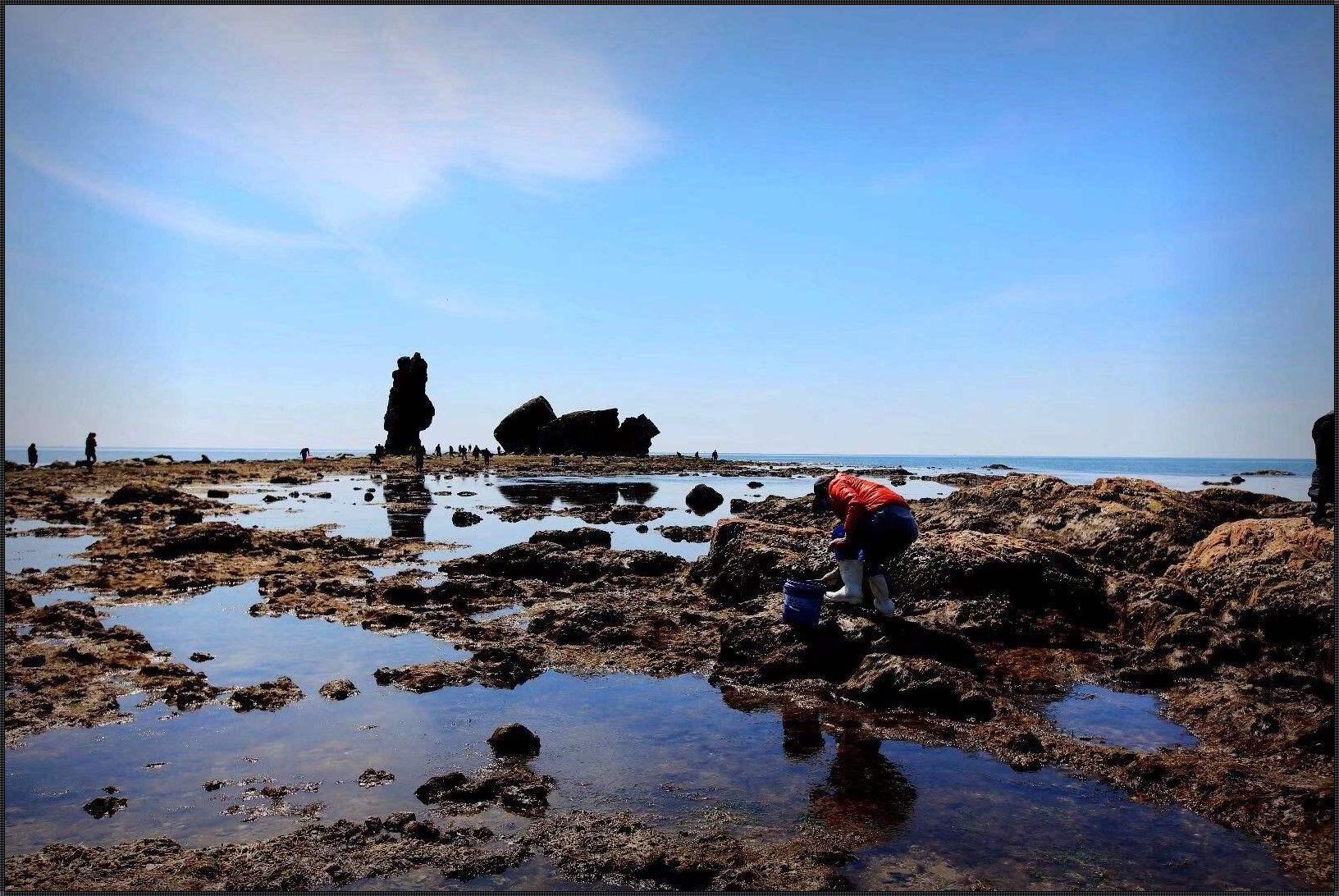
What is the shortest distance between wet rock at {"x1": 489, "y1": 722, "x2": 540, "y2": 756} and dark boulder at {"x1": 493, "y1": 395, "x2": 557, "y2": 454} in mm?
111245

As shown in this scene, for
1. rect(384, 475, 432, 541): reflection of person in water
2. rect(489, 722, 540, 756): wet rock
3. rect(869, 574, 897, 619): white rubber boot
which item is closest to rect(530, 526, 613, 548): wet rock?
rect(384, 475, 432, 541): reflection of person in water

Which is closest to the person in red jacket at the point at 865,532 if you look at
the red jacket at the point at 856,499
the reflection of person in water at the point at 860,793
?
the red jacket at the point at 856,499

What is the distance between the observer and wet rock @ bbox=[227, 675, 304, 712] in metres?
8.16

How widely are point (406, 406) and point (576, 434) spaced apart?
2718 centimetres

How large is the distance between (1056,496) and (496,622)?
42.2 ft

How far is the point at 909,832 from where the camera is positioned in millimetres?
5426

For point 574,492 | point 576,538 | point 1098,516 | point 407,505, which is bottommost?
point 407,505

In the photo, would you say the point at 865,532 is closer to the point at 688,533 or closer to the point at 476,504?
the point at 688,533

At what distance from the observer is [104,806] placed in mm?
5766

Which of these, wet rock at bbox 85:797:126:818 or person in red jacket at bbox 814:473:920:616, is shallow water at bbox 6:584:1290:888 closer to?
wet rock at bbox 85:797:126:818

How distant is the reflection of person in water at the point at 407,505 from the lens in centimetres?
2405

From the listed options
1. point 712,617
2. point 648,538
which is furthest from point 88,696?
point 648,538

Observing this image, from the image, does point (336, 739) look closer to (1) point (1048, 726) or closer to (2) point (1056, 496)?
(1) point (1048, 726)

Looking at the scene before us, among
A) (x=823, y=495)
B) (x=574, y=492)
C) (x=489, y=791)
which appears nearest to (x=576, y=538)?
(x=823, y=495)
